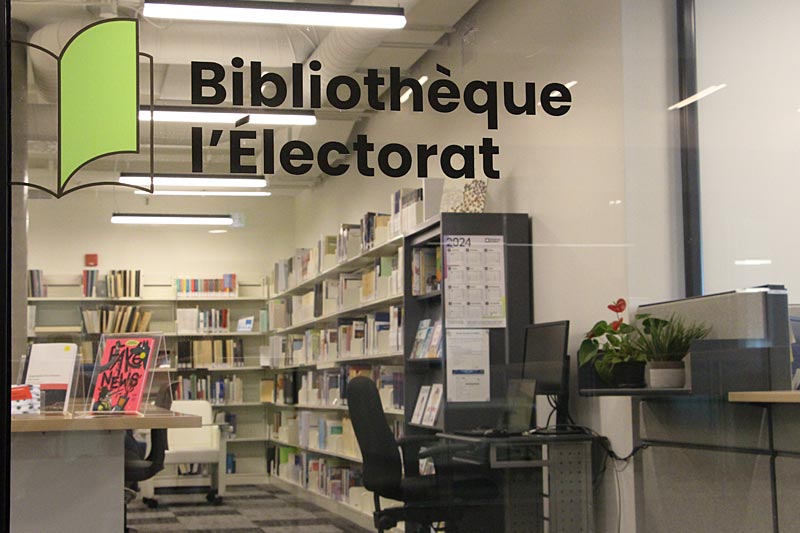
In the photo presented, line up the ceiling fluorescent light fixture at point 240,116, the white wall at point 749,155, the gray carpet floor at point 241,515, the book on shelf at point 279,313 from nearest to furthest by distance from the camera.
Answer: the ceiling fluorescent light fixture at point 240,116 → the gray carpet floor at point 241,515 → the book on shelf at point 279,313 → the white wall at point 749,155

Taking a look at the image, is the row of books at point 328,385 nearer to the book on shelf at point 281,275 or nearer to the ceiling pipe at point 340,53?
the book on shelf at point 281,275

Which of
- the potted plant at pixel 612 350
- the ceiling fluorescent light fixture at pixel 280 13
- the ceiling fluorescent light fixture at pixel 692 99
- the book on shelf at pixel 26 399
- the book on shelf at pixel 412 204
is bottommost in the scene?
the book on shelf at pixel 26 399

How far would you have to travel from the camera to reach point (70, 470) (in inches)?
118

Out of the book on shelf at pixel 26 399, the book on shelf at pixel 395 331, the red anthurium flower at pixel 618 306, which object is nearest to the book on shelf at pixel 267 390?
the book on shelf at pixel 395 331

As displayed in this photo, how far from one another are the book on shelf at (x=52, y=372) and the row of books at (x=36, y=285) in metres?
0.14

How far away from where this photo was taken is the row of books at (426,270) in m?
3.46

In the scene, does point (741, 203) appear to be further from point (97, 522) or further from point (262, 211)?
point (97, 522)

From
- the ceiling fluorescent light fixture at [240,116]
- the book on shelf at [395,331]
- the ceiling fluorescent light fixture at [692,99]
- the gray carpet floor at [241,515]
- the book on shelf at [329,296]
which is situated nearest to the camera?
the ceiling fluorescent light fixture at [240,116]

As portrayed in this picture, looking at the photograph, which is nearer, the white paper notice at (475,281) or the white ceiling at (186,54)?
the white ceiling at (186,54)

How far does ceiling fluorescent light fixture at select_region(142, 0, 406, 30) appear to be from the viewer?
309cm

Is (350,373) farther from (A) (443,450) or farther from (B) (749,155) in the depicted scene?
(B) (749,155)

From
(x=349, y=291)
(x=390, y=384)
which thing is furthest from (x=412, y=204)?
(x=390, y=384)

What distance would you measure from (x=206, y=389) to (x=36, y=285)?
23.6 inches

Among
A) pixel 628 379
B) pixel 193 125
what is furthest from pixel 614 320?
pixel 193 125
